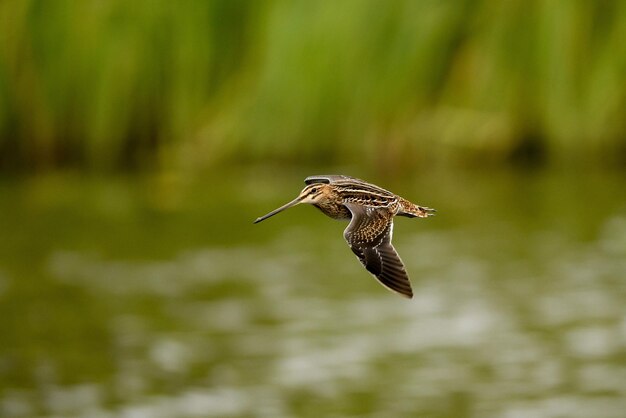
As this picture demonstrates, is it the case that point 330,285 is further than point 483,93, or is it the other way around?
point 483,93

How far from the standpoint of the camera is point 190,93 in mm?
11312

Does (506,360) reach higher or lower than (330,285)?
lower

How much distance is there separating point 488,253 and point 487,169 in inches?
75.1

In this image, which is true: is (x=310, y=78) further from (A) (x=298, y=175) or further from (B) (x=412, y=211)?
(B) (x=412, y=211)

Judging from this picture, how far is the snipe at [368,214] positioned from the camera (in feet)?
8.98

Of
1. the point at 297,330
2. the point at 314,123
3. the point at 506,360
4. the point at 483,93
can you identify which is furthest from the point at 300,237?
the point at 506,360

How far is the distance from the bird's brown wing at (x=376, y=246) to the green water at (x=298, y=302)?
4.52 m

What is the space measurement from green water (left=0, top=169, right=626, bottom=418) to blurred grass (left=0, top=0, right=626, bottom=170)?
1.82ft

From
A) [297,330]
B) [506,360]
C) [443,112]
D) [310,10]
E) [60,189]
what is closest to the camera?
[506,360]

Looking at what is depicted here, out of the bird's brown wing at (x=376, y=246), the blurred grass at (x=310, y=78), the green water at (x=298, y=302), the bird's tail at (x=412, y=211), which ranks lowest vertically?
the bird's brown wing at (x=376, y=246)

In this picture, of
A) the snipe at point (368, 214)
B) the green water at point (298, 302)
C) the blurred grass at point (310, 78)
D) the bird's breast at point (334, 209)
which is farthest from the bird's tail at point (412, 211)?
the blurred grass at point (310, 78)

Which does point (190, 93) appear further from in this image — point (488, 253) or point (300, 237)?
point (488, 253)

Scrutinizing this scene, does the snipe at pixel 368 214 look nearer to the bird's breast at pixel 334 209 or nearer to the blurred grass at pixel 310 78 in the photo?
the bird's breast at pixel 334 209

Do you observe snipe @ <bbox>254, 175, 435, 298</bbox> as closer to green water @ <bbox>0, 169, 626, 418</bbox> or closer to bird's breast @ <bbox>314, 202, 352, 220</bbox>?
bird's breast @ <bbox>314, 202, 352, 220</bbox>
